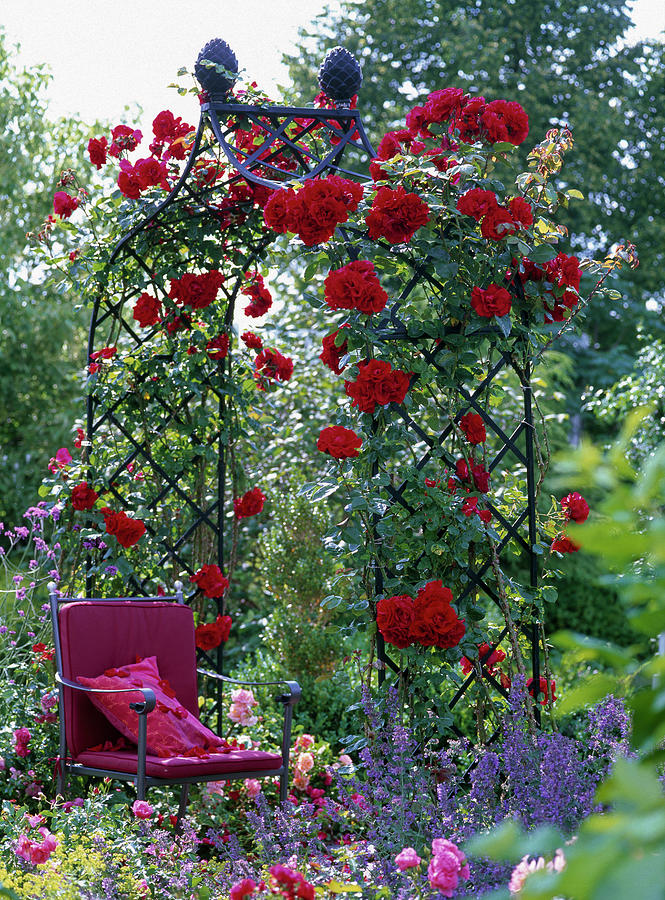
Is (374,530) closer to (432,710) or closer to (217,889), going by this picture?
(432,710)

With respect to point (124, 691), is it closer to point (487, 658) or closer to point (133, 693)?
point (133, 693)

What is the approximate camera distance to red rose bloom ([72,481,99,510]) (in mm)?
3627

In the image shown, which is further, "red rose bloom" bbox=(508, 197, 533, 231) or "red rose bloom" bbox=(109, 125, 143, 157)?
"red rose bloom" bbox=(109, 125, 143, 157)

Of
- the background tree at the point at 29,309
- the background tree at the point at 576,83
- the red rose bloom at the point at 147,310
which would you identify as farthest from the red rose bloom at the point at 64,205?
the background tree at the point at 576,83

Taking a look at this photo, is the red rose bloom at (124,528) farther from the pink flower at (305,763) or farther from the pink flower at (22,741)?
the pink flower at (305,763)

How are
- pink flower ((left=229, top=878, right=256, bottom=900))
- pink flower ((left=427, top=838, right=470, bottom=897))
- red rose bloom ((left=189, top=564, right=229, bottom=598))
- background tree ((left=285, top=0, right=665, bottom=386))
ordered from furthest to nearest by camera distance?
background tree ((left=285, top=0, right=665, bottom=386))
red rose bloom ((left=189, top=564, right=229, bottom=598))
pink flower ((left=229, top=878, right=256, bottom=900))
pink flower ((left=427, top=838, right=470, bottom=897))

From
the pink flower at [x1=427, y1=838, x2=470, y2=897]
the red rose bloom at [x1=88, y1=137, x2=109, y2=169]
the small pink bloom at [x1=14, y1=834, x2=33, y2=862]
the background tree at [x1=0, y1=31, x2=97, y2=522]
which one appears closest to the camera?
the pink flower at [x1=427, y1=838, x2=470, y2=897]

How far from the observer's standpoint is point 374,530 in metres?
2.68

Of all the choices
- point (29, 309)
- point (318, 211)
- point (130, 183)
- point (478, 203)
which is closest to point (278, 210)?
point (318, 211)

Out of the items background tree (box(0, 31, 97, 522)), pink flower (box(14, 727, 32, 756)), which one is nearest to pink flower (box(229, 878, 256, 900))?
pink flower (box(14, 727, 32, 756))

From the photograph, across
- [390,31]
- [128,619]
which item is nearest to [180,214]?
[128,619]

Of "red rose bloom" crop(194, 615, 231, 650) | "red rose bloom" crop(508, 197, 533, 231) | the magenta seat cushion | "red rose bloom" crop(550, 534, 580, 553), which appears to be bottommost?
the magenta seat cushion

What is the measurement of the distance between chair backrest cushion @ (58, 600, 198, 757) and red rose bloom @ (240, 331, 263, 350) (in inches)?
43.3

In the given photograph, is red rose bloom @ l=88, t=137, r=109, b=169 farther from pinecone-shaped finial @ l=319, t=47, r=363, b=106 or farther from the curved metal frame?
pinecone-shaped finial @ l=319, t=47, r=363, b=106
